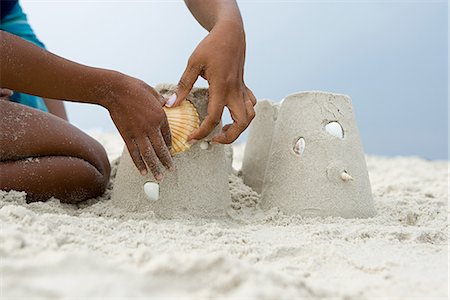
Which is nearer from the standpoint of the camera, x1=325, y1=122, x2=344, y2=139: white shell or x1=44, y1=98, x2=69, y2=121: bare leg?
x1=325, y1=122, x2=344, y2=139: white shell

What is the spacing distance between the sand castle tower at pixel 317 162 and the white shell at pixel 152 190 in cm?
35

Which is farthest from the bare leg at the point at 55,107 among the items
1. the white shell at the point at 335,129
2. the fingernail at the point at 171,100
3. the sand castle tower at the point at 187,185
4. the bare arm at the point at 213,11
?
the white shell at the point at 335,129

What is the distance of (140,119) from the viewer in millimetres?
1233

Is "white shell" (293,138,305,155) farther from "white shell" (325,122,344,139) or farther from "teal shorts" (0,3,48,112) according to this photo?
"teal shorts" (0,3,48,112)

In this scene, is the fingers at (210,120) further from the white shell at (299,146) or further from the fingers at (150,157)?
the white shell at (299,146)

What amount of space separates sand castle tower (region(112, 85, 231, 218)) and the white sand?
0.05 meters

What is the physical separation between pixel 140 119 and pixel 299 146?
53cm

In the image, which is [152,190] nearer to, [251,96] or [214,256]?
[251,96]

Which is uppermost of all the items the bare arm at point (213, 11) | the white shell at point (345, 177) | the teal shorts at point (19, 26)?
the teal shorts at point (19, 26)

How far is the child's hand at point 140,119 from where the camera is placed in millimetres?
1236

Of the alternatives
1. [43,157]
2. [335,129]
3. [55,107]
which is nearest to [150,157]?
[43,157]

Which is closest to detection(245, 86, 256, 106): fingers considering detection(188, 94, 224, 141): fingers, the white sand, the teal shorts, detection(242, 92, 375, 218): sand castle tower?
detection(188, 94, 224, 141): fingers

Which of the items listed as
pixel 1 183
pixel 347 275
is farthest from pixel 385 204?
pixel 1 183

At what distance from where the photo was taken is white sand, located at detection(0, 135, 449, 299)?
28.2 inches
